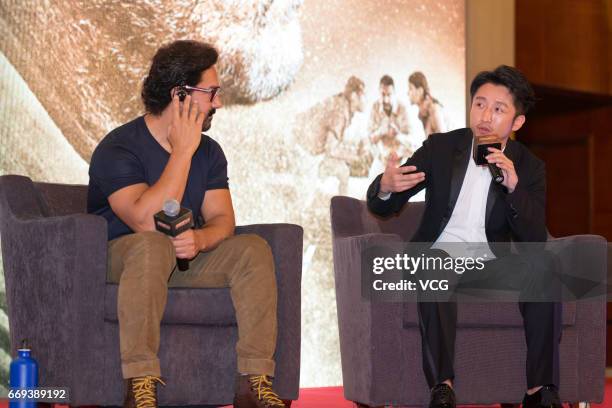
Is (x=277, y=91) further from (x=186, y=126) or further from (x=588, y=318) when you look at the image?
(x=588, y=318)

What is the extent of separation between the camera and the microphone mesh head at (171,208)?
8.54 ft

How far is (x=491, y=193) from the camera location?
3.30 m

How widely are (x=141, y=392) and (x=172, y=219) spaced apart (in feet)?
1.60

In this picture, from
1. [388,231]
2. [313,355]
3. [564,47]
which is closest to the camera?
[388,231]

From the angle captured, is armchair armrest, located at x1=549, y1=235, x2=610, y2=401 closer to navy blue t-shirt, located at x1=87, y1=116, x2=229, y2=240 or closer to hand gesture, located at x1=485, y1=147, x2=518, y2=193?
hand gesture, located at x1=485, y1=147, x2=518, y2=193

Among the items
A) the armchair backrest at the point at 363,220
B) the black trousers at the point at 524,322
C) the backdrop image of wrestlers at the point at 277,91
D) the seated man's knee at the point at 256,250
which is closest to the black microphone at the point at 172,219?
the seated man's knee at the point at 256,250

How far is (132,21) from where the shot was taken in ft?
13.5

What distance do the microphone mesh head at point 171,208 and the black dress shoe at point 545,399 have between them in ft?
4.40

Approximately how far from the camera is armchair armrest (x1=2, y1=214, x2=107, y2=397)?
279cm

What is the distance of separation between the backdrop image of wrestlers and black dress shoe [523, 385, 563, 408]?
1646 mm

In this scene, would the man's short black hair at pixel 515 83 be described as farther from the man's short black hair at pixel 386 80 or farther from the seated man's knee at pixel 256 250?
the man's short black hair at pixel 386 80

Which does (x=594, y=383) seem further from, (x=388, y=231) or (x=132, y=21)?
(x=132, y=21)

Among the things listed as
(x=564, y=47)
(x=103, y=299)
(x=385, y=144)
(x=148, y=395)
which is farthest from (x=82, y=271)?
(x=564, y=47)

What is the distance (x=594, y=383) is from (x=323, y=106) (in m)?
1.98
